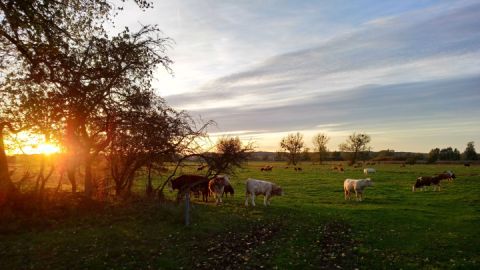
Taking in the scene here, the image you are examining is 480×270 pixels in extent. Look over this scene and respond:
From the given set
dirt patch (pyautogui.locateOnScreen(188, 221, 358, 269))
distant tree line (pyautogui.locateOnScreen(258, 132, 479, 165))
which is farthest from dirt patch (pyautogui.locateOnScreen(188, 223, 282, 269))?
distant tree line (pyautogui.locateOnScreen(258, 132, 479, 165))

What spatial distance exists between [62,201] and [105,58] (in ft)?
25.5

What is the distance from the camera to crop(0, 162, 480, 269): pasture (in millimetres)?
12062

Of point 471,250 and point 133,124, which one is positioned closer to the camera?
point 471,250

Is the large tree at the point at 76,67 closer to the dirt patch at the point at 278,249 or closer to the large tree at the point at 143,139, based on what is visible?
the large tree at the point at 143,139

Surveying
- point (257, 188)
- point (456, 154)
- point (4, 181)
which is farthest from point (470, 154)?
point (4, 181)

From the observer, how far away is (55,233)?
14938 millimetres

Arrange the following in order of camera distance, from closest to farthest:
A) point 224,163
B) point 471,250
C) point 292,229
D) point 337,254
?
point 337,254
point 471,250
point 292,229
point 224,163

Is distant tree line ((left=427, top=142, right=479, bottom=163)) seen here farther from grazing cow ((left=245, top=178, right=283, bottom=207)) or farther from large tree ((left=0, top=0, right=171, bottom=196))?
large tree ((left=0, top=0, right=171, bottom=196))

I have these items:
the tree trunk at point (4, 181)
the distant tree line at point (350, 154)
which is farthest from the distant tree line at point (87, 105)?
the distant tree line at point (350, 154)

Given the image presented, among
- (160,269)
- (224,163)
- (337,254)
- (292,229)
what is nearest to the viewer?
(160,269)

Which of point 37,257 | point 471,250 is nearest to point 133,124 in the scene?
point 37,257

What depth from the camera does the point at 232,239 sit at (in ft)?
50.4

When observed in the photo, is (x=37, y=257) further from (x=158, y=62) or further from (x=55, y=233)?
(x=158, y=62)

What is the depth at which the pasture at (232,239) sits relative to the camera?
475 inches
